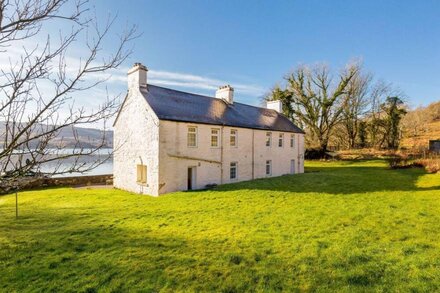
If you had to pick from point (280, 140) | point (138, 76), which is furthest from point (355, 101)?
point (138, 76)

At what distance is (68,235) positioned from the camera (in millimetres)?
A: 9539

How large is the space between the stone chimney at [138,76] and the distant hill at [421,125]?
55.1 metres

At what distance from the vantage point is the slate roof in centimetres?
1869

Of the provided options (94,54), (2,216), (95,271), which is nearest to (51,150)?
(94,54)

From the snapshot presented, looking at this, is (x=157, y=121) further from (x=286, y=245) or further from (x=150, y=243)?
(x=286, y=245)

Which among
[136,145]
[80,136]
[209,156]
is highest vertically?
[136,145]

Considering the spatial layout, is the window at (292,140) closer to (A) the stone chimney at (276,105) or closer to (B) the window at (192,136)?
(A) the stone chimney at (276,105)

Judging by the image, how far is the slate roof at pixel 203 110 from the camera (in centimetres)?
1869

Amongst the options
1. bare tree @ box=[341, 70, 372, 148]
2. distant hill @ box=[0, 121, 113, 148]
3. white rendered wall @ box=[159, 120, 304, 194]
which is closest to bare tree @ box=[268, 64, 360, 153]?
bare tree @ box=[341, 70, 372, 148]

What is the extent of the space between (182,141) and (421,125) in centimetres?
8060

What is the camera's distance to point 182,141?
18.4 m

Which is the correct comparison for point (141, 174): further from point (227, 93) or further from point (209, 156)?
point (227, 93)

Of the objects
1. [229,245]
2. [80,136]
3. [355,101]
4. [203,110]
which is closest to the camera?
[80,136]

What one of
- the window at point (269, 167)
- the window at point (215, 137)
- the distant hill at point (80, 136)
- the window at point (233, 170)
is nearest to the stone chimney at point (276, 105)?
the window at point (269, 167)
